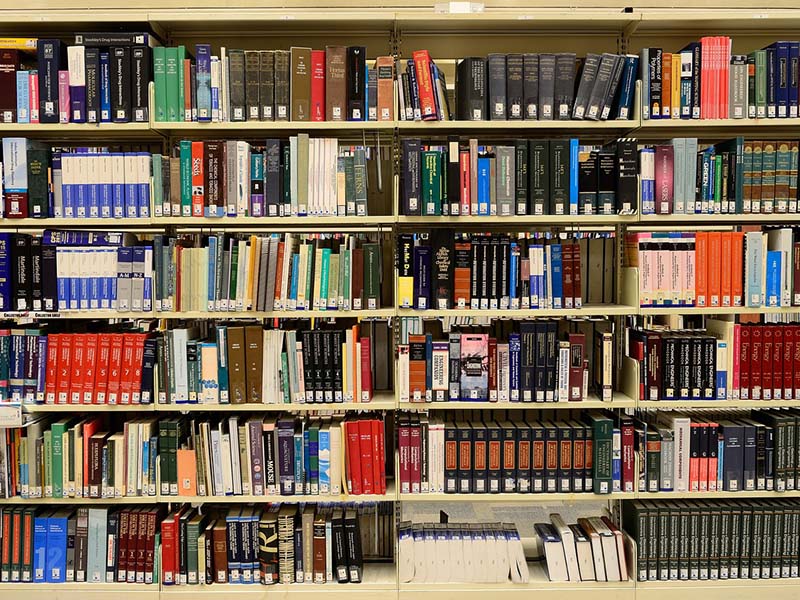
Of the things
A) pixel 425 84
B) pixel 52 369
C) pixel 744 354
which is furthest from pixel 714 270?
pixel 52 369

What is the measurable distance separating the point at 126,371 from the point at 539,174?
2.00 metres

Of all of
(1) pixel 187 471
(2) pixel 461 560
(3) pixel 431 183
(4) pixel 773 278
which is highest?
(3) pixel 431 183

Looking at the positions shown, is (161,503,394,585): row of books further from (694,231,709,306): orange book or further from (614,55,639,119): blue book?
(614,55,639,119): blue book

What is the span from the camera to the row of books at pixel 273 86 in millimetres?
2514

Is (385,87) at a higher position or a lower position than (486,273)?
higher

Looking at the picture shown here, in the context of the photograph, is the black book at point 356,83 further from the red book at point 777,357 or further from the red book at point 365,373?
the red book at point 777,357

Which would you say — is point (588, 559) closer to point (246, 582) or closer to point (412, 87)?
point (246, 582)

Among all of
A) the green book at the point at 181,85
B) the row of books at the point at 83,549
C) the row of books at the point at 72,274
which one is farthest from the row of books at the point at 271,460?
the green book at the point at 181,85

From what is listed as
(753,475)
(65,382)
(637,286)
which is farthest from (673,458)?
(65,382)

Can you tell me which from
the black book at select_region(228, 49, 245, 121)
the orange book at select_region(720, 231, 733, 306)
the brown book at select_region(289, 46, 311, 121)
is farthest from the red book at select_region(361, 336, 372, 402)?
the orange book at select_region(720, 231, 733, 306)

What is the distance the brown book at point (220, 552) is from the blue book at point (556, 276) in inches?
69.9

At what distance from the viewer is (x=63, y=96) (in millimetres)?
2537

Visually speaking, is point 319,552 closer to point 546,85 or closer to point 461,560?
point 461,560

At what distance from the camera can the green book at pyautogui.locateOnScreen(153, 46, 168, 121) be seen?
252cm
